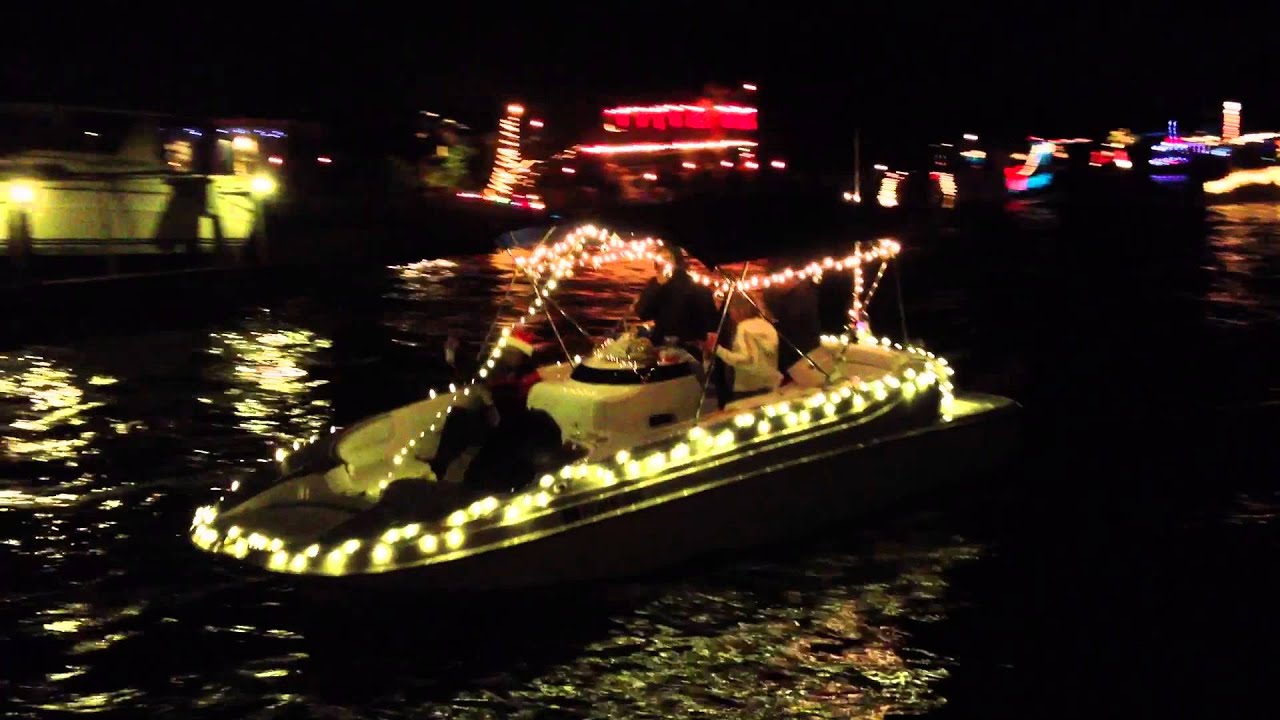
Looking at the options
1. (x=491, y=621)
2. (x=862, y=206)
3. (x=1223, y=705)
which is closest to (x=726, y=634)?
(x=491, y=621)

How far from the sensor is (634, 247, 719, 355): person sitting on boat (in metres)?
9.54

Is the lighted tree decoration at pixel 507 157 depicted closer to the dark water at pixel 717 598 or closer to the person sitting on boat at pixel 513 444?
the dark water at pixel 717 598

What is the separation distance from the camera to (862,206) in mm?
9914

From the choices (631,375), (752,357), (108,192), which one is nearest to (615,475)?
(631,375)

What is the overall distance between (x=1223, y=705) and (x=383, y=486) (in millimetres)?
4440

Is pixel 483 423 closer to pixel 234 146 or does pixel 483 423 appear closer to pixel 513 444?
pixel 513 444

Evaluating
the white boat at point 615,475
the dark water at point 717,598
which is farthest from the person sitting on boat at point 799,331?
the dark water at point 717,598

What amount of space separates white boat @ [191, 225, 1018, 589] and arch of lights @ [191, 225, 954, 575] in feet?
0.04

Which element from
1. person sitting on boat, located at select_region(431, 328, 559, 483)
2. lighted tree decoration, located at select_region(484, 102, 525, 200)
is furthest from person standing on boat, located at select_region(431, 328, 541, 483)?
lighted tree decoration, located at select_region(484, 102, 525, 200)

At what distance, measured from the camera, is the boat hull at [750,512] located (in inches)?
298

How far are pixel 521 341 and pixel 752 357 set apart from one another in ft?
4.85

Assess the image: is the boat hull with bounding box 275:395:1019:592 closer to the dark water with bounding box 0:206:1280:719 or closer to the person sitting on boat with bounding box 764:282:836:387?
the dark water with bounding box 0:206:1280:719

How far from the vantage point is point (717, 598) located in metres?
8.00

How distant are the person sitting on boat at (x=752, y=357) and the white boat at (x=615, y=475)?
13cm
